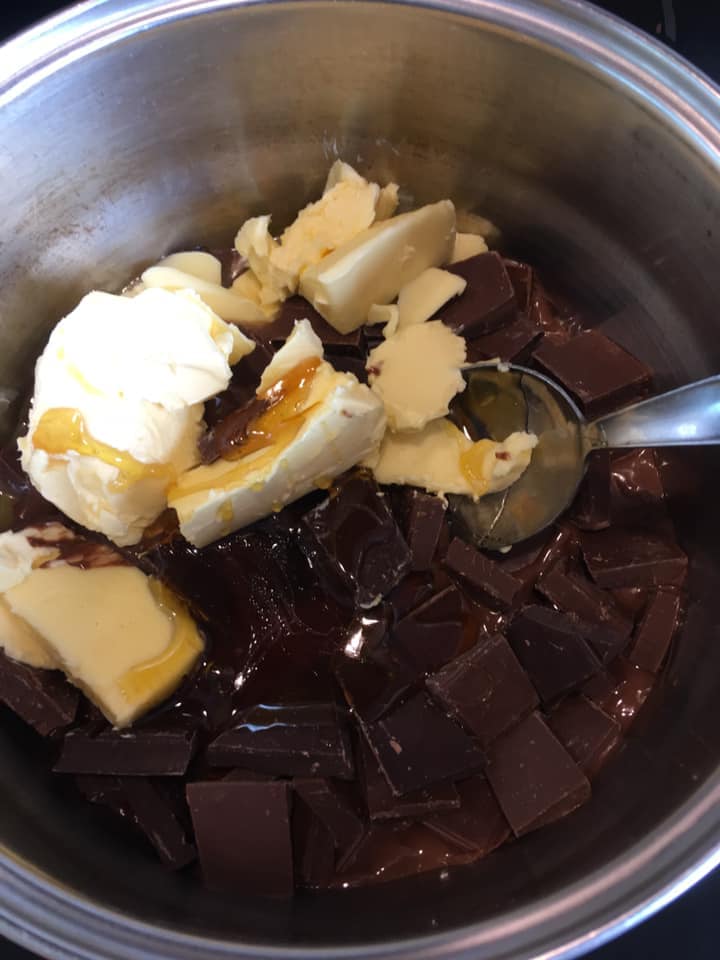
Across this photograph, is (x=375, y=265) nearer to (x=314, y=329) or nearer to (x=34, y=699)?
(x=314, y=329)

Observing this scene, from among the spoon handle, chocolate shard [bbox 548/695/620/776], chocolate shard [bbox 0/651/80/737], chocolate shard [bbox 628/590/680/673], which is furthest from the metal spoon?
chocolate shard [bbox 0/651/80/737]

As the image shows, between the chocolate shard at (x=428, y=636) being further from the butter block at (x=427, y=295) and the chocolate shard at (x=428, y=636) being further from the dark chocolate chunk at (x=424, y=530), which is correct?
the butter block at (x=427, y=295)

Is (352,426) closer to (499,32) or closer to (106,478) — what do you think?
(106,478)

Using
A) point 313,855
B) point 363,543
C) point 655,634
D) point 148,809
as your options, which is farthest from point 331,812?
point 655,634

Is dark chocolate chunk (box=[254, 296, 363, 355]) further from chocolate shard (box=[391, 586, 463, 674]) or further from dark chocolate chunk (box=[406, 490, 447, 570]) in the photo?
chocolate shard (box=[391, 586, 463, 674])

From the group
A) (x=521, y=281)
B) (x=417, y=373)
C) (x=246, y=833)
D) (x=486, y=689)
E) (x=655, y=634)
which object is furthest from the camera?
(x=521, y=281)

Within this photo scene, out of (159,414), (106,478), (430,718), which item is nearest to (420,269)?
(159,414)
